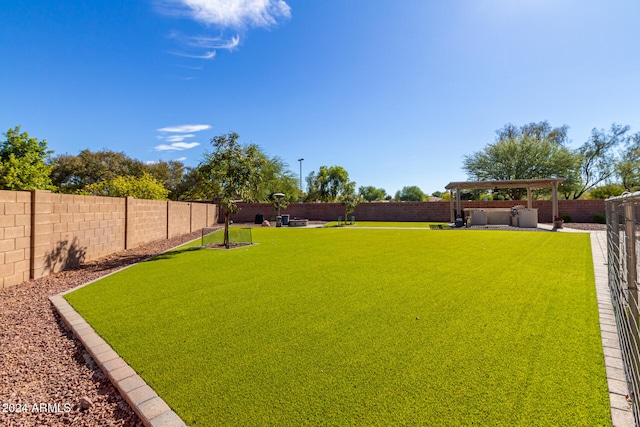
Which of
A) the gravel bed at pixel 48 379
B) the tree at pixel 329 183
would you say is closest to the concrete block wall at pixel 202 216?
the gravel bed at pixel 48 379

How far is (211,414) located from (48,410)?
1350mm

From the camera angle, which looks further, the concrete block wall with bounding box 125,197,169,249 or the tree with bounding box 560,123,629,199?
the tree with bounding box 560,123,629,199

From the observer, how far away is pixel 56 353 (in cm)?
307

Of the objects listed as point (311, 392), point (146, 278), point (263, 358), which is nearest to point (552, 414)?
point (311, 392)

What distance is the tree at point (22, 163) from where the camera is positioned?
14.5 meters

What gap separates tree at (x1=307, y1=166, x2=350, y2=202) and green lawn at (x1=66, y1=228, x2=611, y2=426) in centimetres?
4568

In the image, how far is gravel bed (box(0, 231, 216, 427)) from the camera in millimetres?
2092

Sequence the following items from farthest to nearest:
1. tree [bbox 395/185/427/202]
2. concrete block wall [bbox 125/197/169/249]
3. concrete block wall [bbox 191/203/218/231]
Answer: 1. tree [bbox 395/185/427/202]
2. concrete block wall [bbox 191/203/218/231]
3. concrete block wall [bbox 125/197/169/249]

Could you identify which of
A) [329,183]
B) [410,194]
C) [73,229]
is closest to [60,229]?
[73,229]

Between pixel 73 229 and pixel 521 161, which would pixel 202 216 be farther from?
pixel 521 161

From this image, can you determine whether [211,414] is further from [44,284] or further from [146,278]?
[44,284]

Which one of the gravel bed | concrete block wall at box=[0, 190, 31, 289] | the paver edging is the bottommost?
the gravel bed

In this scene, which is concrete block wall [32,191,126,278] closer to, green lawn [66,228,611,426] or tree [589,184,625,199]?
Result: green lawn [66,228,611,426]

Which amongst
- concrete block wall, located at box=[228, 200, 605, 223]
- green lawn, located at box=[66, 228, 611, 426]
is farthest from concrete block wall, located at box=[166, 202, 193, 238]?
concrete block wall, located at box=[228, 200, 605, 223]
